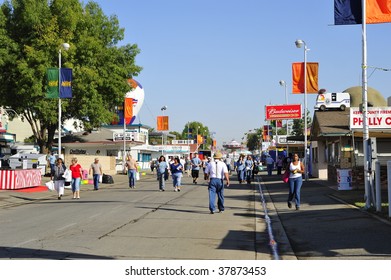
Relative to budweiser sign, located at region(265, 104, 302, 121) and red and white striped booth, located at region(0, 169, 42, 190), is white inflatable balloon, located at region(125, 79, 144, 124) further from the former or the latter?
red and white striped booth, located at region(0, 169, 42, 190)

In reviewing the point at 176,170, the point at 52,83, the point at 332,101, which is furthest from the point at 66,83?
the point at 332,101

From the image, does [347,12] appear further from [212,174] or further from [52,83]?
[52,83]

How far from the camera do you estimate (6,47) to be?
41.7 meters

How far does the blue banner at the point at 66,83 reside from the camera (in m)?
29.1

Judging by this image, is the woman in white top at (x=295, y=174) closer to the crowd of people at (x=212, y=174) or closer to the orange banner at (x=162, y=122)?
the crowd of people at (x=212, y=174)

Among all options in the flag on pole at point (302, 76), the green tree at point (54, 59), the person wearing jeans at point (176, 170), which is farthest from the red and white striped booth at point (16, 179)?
the flag on pole at point (302, 76)

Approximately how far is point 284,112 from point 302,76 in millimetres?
22417

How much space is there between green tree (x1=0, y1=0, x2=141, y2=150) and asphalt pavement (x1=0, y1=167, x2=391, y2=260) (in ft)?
71.1

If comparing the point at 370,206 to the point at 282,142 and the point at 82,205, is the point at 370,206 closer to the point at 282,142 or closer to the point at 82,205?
the point at 82,205

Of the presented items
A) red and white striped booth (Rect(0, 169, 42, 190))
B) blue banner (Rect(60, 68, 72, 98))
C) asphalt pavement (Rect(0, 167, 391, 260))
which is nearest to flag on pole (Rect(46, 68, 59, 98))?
blue banner (Rect(60, 68, 72, 98))

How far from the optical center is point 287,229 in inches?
504

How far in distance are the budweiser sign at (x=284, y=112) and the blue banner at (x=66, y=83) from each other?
3004 cm

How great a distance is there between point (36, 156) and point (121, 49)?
12.6 meters
